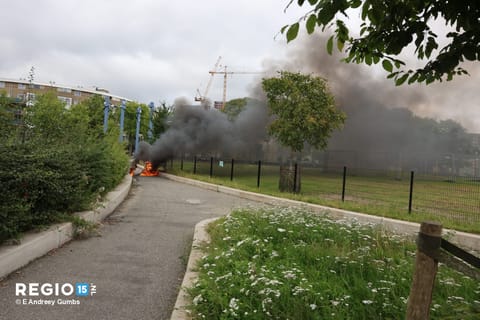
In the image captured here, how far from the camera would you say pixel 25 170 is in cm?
402

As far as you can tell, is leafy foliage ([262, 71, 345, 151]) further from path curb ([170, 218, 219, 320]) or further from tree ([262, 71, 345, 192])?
path curb ([170, 218, 219, 320])

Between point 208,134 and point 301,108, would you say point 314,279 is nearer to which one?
point 301,108

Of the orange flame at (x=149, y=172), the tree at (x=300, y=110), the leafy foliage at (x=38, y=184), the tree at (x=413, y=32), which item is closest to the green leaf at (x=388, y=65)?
the tree at (x=413, y=32)

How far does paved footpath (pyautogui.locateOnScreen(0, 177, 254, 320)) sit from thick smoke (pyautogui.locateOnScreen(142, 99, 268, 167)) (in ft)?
44.4

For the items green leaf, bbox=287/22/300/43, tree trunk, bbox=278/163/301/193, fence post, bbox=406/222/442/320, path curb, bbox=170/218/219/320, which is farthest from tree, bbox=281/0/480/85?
tree trunk, bbox=278/163/301/193

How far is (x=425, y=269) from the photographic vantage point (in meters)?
1.82

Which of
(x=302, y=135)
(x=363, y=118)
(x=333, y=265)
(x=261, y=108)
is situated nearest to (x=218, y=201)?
(x=302, y=135)

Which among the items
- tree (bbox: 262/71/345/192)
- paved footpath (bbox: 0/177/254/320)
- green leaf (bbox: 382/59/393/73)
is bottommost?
paved footpath (bbox: 0/177/254/320)

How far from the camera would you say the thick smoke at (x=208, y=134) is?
20.4 metres

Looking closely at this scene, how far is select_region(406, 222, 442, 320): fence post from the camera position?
1782 millimetres

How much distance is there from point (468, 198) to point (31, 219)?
8561 millimetres

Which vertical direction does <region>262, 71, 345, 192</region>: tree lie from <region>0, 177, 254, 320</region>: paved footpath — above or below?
above

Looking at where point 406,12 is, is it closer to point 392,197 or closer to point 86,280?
point 86,280

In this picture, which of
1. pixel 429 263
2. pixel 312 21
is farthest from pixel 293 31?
pixel 429 263
